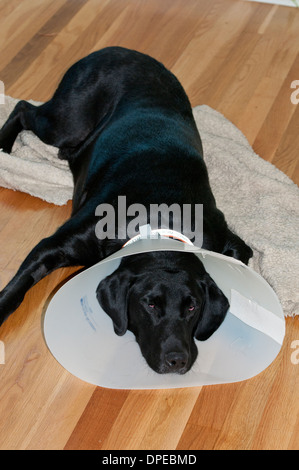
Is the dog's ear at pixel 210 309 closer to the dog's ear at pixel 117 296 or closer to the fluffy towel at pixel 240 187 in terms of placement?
the dog's ear at pixel 117 296

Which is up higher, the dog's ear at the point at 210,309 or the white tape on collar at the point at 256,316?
the dog's ear at the point at 210,309

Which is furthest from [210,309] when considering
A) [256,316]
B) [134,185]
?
[134,185]

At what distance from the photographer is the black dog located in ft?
→ 7.42

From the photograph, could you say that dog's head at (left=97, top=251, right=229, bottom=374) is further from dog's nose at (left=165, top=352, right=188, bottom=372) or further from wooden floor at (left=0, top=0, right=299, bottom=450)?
wooden floor at (left=0, top=0, right=299, bottom=450)

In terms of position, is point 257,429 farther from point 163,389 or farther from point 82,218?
point 82,218

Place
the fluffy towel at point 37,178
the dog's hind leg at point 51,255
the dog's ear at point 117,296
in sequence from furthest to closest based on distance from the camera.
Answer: the fluffy towel at point 37,178 < the dog's hind leg at point 51,255 < the dog's ear at point 117,296

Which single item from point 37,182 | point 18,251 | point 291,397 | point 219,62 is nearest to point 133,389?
point 291,397

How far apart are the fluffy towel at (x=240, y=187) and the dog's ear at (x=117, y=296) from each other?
669 mm

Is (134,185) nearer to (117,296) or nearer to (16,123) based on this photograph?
(117,296)

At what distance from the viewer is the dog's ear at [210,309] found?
2381 mm

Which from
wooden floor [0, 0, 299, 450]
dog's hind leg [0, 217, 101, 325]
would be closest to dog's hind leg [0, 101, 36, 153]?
wooden floor [0, 0, 299, 450]

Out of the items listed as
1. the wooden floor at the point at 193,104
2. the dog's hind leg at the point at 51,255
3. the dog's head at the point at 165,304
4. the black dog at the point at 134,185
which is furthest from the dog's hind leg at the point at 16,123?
the dog's head at the point at 165,304

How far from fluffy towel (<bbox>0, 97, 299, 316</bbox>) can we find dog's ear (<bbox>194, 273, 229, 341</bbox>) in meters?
0.37

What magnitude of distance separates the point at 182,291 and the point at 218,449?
0.52 meters
